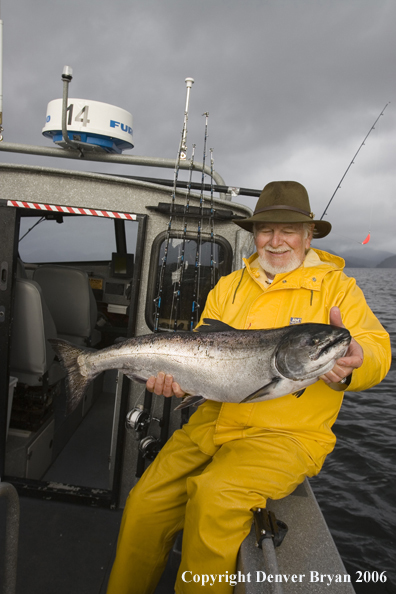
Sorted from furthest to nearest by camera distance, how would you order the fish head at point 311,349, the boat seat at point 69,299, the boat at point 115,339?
the boat seat at point 69,299 → the boat at point 115,339 → the fish head at point 311,349

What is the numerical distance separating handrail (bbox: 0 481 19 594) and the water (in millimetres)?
4403

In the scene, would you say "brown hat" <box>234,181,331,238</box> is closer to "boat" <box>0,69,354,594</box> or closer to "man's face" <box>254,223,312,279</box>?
"man's face" <box>254,223,312,279</box>

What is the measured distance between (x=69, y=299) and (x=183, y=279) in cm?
258

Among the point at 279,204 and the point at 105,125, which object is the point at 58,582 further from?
the point at 105,125

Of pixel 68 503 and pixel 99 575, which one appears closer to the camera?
pixel 99 575

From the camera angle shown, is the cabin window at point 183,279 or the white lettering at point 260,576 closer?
the white lettering at point 260,576

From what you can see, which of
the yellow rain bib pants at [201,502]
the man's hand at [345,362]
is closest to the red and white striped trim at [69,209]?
the yellow rain bib pants at [201,502]

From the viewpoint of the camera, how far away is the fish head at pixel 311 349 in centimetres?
226

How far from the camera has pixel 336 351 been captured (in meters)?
2.26

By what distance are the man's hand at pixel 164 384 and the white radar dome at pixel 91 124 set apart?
8.93ft

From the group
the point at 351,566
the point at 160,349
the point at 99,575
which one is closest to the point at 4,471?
the point at 99,575

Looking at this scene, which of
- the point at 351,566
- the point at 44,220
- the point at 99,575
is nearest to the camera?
the point at 99,575

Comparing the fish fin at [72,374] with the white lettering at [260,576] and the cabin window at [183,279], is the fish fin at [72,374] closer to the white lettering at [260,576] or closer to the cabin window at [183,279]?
the cabin window at [183,279]

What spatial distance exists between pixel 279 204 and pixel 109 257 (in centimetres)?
553
